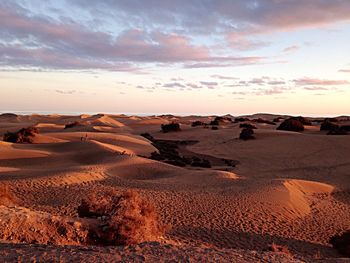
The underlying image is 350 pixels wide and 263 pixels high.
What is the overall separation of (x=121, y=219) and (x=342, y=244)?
6114 mm

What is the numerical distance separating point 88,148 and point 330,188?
14.6m

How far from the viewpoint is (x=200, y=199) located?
14.4 m

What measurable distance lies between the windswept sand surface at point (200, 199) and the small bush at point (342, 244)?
0.73 ft

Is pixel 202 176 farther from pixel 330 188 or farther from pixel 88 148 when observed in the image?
pixel 88 148

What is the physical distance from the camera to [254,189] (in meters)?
15.9

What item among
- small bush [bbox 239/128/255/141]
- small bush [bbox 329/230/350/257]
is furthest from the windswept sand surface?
small bush [bbox 239/128/255/141]

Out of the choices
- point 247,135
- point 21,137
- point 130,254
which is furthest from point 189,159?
point 130,254

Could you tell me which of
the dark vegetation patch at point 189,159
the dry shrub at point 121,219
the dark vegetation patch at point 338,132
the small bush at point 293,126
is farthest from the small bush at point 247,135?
the dry shrub at point 121,219

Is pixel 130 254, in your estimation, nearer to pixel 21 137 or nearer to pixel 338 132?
pixel 21 137

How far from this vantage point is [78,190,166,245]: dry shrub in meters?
8.81

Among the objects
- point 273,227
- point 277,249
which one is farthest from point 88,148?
point 277,249

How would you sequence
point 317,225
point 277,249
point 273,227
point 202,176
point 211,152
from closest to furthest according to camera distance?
point 277,249 < point 273,227 < point 317,225 < point 202,176 < point 211,152

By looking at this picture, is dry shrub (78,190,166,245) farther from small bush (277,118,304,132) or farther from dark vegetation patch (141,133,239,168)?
small bush (277,118,304,132)

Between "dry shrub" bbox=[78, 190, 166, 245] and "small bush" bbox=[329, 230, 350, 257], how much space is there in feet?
15.6
